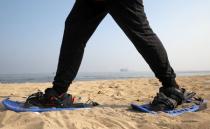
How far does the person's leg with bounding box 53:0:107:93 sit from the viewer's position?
3420mm

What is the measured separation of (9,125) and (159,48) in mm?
1603

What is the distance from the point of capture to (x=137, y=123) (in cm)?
270

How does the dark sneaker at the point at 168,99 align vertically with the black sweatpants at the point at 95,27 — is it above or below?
below

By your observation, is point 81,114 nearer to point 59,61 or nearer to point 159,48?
point 59,61

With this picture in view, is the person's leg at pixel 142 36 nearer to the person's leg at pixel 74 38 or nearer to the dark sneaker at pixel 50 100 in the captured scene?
the person's leg at pixel 74 38

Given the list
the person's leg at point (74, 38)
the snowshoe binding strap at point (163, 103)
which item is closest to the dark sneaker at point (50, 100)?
the person's leg at point (74, 38)

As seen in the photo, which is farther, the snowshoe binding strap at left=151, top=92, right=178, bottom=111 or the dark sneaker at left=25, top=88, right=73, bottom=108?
the dark sneaker at left=25, top=88, right=73, bottom=108

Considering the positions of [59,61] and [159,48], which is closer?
[159,48]

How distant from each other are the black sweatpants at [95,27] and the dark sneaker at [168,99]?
0.22 ft

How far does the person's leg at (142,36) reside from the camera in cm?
320

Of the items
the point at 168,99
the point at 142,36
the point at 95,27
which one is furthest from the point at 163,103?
the point at 95,27

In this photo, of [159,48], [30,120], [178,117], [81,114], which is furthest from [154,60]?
[30,120]

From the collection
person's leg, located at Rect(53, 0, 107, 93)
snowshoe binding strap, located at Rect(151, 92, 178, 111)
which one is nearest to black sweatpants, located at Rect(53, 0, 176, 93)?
person's leg, located at Rect(53, 0, 107, 93)

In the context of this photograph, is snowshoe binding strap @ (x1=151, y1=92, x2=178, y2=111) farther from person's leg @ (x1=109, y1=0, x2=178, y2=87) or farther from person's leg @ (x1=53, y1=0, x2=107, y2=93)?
person's leg @ (x1=53, y1=0, x2=107, y2=93)
